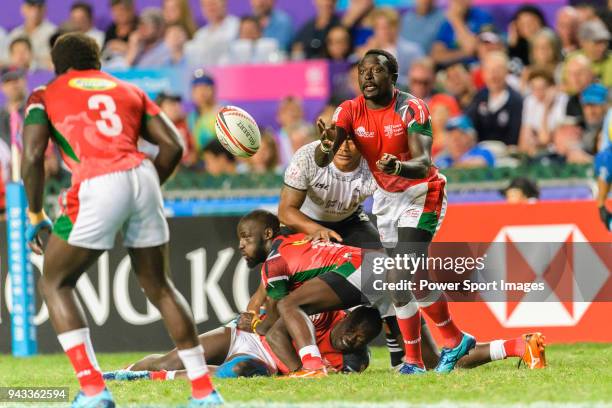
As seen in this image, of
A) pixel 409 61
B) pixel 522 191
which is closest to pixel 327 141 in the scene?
pixel 522 191

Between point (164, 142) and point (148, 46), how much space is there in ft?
34.5

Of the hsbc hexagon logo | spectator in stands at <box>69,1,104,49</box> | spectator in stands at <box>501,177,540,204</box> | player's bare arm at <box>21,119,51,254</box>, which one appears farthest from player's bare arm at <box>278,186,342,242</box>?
spectator in stands at <box>69,1,104,49</box>

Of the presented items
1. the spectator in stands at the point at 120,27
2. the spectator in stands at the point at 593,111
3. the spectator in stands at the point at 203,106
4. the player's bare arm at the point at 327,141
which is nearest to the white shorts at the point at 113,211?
the player's bare arm at the point at 327,141

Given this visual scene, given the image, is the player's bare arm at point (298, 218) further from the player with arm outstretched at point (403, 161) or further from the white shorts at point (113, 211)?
the white shorts at point (113, 211)

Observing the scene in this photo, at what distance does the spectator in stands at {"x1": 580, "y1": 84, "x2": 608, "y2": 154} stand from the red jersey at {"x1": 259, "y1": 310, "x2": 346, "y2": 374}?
5.80 m

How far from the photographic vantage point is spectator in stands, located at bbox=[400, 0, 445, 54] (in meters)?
15.8

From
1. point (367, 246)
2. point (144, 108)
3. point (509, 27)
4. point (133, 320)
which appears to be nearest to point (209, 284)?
point (133, 320)

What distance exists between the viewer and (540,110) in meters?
14.4

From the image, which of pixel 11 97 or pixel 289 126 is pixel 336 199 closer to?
pixel 289 126

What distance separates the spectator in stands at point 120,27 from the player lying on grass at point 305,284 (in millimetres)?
8524

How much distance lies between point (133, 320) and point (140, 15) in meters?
7.26

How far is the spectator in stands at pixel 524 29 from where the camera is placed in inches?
595

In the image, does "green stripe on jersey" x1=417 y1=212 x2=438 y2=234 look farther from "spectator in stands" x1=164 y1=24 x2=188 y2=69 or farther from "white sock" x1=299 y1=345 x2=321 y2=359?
"spectator in stands" x1=164 y1=24 x2=188 y2=69

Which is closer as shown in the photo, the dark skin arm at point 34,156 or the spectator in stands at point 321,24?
the dark skin arm at point 34,156
